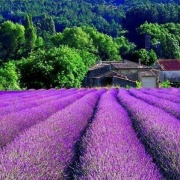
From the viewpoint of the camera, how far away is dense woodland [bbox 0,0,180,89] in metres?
39.6

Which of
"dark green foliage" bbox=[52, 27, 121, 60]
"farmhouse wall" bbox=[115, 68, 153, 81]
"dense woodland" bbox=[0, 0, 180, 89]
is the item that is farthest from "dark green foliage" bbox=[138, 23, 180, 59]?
"farmhouse wall" bbox=[115, 68, 153, 81]

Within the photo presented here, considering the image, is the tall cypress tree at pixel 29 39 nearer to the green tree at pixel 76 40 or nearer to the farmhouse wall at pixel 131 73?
the green tree at pixel 76 40

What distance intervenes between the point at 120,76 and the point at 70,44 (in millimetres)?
51132

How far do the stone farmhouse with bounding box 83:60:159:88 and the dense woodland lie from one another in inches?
93.5

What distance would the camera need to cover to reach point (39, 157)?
3.97 meters

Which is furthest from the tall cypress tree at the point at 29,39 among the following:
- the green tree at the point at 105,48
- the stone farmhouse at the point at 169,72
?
the stone farmhouse at the point at 169,72

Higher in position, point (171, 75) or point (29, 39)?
point (29, 39)

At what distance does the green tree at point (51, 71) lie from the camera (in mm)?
38594

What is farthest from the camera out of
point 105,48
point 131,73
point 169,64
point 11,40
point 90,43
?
point 11,40

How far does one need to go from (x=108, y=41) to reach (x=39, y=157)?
318 feet

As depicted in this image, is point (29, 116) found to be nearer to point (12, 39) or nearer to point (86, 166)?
point (86, 166)

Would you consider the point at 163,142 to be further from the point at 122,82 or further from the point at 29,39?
the point at 29,39

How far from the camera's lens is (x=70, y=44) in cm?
9562

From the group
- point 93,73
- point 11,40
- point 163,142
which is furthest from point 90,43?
point 163,142
